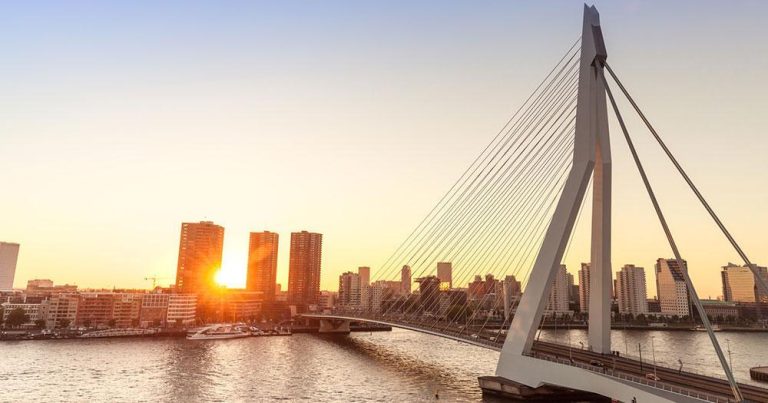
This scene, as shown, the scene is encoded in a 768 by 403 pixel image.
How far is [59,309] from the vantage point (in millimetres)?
93500

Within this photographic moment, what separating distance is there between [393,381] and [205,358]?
25667 mm

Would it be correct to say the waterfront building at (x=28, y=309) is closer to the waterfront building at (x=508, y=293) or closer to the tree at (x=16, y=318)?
the tree at (x=16, y=318)

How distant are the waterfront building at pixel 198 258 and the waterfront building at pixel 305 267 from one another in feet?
86.5

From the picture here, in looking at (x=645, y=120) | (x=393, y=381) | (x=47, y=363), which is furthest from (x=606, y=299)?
(x=47, y=363)

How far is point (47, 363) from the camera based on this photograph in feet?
159

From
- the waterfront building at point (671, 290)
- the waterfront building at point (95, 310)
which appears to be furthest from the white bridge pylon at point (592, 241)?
the waterfront building at point (671, 290)

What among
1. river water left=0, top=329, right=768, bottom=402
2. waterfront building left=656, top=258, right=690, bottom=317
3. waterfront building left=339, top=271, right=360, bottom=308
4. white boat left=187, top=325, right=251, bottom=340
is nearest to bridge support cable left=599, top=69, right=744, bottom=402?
river water left=0, top=329, right=768, bottom=402

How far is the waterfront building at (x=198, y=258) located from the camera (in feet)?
490

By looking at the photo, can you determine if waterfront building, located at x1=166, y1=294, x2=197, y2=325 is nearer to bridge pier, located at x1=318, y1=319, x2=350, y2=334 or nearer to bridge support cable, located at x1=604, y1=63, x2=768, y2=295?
bridge pier, located at x1=318, y1=319, x2=350, y2=334

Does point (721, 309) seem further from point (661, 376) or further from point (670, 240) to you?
point (670, 240)

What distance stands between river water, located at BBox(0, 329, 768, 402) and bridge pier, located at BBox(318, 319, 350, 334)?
32.4m

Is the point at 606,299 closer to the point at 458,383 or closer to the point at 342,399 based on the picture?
the point at 458,383

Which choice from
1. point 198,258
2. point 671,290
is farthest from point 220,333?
point 671,290

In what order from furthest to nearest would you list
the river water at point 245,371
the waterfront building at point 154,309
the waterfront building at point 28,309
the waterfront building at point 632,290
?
the waterfront building at point 632,290, the waterfront building at point 154,309, the waterfront building at point 28,309, the river water at point 245,371
